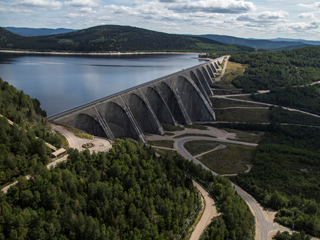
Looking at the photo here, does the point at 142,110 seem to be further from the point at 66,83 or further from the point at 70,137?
the point at 66,83

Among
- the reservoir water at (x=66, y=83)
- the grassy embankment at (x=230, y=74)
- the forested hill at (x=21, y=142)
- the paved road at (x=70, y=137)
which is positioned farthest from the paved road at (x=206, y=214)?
the grassy embankment at (x=230, y=74)

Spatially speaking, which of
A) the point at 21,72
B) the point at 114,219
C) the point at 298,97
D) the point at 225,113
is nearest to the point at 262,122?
the point at 225,113

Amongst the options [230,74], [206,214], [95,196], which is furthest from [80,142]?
[230,74]

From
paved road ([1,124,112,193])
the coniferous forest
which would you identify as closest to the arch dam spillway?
paved road ([1,124,112,193])

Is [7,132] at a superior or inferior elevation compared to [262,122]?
superior

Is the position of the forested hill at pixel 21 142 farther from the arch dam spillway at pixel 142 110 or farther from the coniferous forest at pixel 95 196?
the arch dam spillway at pixel 142 110

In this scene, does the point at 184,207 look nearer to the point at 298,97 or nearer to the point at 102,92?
the point at 102,92
